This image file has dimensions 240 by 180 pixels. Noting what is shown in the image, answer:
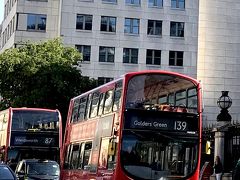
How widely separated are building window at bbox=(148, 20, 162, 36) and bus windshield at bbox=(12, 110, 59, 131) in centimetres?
3310

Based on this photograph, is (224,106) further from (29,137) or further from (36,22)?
(36,22)

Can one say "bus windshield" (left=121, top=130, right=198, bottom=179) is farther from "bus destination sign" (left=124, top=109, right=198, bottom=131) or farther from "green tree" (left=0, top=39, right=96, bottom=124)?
"green tree" (left=0, top=39, right=96, bottom=124)

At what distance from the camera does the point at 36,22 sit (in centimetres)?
5862

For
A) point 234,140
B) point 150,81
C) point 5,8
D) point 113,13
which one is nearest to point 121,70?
point 113,13

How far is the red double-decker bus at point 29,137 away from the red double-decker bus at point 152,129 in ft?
32.6

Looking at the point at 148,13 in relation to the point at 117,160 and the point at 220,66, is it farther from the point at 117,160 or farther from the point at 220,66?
the point at 117,160

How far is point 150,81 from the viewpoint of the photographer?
16.6 m

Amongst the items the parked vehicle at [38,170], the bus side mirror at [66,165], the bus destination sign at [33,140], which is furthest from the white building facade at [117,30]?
the bus side mirror at [66,165]

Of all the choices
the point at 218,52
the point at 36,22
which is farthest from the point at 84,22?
the point at 218,52

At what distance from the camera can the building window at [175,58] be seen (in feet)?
193

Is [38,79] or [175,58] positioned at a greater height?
[175,58]

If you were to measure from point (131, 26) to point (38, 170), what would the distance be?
125 feet

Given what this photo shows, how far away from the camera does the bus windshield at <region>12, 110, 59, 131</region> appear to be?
87.6 ft

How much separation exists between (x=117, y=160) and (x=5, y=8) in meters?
56.9
